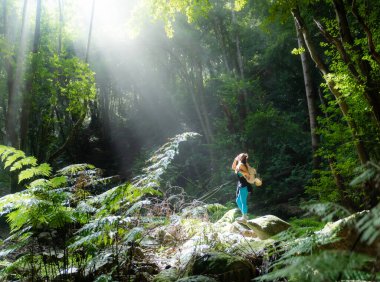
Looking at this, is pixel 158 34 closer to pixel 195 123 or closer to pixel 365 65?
pixel 195 123

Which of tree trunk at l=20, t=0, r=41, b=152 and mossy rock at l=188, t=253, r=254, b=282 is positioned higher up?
tree trunk at l=20, t=0, r=41, b=152

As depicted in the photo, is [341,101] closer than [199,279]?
No

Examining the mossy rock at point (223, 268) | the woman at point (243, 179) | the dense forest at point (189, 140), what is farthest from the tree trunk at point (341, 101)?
the mossy rock at point (223, 268)

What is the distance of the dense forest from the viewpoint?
3213 millimetres

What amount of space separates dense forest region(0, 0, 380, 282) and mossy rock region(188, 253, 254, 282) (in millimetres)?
14

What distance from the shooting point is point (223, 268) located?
307 centimetres

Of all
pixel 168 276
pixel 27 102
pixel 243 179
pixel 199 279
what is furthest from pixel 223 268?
pixel 27 102

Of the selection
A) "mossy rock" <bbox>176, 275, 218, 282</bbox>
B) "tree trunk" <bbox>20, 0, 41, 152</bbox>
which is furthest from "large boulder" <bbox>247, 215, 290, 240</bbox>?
"tree trunk" <bbox>20, 0, 41, 152</bbox>

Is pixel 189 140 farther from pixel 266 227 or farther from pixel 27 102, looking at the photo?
pixel 266 227

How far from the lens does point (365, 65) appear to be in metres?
4.66

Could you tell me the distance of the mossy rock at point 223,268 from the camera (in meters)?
3.01

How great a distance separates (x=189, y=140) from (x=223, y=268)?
1412cm

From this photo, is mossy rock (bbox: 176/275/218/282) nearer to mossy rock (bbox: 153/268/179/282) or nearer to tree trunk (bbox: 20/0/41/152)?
mossy rock (bbox: 153/268/179/282)

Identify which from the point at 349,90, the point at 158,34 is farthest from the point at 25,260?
the point at 158,34
